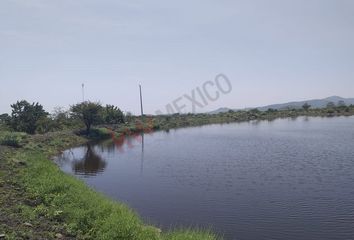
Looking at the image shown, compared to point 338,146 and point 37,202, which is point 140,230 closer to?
point 37,202

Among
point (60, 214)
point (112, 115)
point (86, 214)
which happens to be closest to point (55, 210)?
point (60, 214)

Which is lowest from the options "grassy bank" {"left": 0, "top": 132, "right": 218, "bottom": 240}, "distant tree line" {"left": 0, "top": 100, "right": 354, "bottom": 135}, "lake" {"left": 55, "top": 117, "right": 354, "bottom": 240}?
"lake" {"left": 55, "top": 117, "right": 354, "bottom": 240}

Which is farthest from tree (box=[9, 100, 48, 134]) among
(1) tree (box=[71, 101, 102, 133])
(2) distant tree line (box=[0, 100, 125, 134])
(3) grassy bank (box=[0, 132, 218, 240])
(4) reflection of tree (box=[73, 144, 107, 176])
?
(3) grassy bank (box=[0, 132, 218, 240])

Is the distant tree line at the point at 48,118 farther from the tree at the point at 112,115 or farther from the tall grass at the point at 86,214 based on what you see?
the tall grass at the point at 86,214

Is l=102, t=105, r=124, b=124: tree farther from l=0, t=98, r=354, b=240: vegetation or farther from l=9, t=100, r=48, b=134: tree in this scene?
l=0, t=98, r=354, b=240: vegetation

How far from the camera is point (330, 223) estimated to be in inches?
617

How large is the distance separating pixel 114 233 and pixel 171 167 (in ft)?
60.5

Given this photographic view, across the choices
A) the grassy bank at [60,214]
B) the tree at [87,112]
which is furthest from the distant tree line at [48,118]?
the grassy bank at [60,214]

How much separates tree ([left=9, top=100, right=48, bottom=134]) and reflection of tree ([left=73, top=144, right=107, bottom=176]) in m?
14.8

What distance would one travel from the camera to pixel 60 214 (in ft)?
46.0

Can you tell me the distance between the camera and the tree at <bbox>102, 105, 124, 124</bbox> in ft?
231

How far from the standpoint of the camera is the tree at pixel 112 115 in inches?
2776

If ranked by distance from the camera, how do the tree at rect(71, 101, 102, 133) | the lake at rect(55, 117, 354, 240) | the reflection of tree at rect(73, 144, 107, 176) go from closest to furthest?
1. the lake at rect(55, 117, 354, 240)
2. the reflection of tree at rect(73, 144, 107, 176)
3. the tree at rect(71, 101, 102, 133)

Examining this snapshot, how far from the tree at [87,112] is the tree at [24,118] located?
681cm
